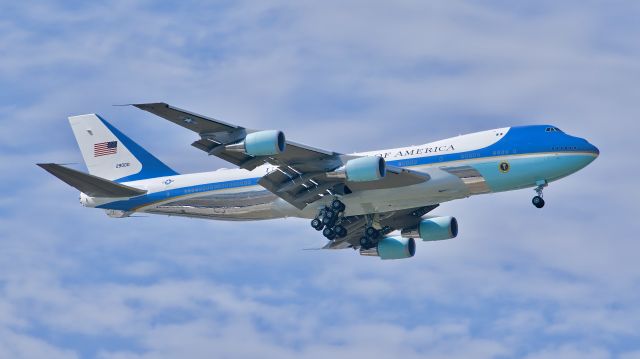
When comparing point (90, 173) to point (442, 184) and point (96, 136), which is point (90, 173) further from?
point (442, 184)

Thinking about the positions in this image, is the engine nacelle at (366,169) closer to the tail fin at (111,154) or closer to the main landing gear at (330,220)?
the main landing gear at (330,220)

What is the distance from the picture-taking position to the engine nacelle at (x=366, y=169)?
2648 inches

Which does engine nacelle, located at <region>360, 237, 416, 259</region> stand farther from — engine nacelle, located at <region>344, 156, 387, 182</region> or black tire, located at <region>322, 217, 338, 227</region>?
engine nacelle, located at <region>344, 156, 387, 182</region>

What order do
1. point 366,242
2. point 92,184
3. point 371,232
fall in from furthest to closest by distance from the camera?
point 366,242
point 371,232
point 92,184

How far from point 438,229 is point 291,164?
1269 centimetres

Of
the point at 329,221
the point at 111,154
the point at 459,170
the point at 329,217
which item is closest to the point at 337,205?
the point at 329,217

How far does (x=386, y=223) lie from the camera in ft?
257

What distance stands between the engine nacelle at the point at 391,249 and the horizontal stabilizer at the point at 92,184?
1464cm

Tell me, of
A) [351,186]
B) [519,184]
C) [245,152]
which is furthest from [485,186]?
[245,152]

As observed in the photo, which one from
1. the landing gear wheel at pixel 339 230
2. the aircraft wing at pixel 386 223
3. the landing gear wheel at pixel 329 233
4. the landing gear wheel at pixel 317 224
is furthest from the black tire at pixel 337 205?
the aircraft wing at pixel 386 223

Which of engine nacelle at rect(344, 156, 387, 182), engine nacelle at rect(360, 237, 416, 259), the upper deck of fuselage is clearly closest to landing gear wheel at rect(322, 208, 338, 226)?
engine nacelle at rect(344, 156, 387, 182)

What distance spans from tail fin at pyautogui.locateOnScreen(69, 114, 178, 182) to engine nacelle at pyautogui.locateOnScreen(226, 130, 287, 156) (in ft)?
42.4

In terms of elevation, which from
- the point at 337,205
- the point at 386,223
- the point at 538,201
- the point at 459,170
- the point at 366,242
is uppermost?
the point at 459,170

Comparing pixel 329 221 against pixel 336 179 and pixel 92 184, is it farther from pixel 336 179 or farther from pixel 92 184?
pixel 92 184
